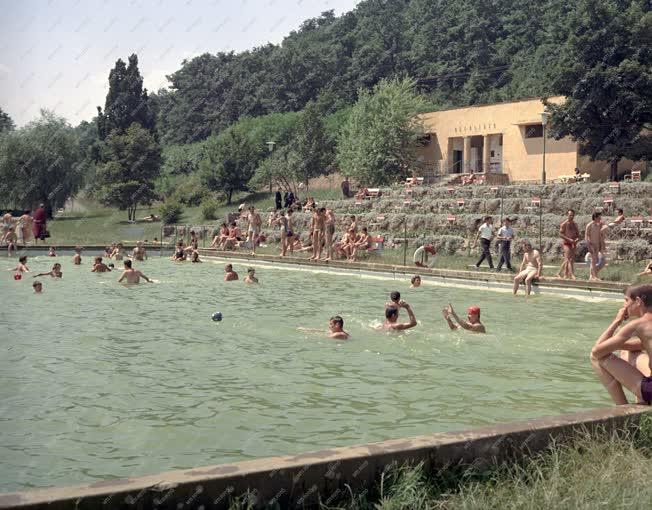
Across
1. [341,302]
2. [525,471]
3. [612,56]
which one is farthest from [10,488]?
[612,56]

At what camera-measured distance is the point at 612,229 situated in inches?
949

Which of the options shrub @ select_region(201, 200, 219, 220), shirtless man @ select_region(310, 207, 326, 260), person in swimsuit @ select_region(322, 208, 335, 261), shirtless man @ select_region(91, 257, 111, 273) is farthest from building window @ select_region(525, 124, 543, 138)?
shirtless man @ select_region(91, 257, 111, 273)

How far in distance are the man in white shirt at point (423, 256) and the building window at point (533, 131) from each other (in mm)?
25612

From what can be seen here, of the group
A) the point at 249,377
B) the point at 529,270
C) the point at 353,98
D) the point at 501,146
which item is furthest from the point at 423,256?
the point at 353,98

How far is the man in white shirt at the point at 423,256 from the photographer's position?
23.6m

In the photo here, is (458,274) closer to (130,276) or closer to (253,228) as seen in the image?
(130,276)

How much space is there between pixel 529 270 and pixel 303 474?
15.4 m

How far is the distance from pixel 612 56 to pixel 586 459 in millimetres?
40657

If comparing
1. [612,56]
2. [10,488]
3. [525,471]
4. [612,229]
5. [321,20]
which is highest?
[321,20]

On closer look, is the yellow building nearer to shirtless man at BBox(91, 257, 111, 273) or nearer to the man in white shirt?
the man in white shirt

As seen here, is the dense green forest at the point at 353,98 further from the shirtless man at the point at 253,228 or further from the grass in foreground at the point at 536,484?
the grass in foreground at the point at 536,484

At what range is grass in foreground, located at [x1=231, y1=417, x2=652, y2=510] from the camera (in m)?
4.58

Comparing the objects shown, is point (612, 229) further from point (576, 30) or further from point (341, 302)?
point (576, 30)

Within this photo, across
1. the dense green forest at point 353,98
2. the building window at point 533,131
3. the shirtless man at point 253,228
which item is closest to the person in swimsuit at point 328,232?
the shirtless man at point 253,228
